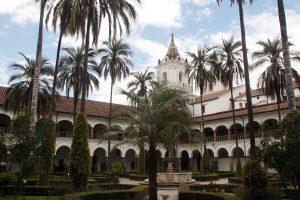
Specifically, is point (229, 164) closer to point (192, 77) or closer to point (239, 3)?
point (192, 77)

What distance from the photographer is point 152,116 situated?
1559 centimetres

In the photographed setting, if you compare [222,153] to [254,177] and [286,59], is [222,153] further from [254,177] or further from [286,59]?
[286,59]

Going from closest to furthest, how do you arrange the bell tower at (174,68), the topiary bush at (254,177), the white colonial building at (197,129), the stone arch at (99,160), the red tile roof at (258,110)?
the topiary bush at (254,177)
the red tile roof at (258,110)
the white colonial building at (197,129)
the stone arch at (99,160)
the bell tower at (174,68)

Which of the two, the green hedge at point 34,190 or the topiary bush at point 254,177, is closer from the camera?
Answer: the topiary bush at point 254,177

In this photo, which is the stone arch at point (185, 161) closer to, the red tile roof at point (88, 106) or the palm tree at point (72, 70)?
the red tile roof at point (88, 106)

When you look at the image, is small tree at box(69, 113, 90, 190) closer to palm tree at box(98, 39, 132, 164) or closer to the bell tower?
palm tree at box(98, 39, 132, 164)

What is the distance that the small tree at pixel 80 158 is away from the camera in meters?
16.7

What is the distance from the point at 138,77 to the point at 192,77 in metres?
6.32

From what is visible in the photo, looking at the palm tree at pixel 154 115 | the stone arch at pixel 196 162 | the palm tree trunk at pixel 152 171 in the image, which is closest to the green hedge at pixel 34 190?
the palm tree trunk at pixel 152 171

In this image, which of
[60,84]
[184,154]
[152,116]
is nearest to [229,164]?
[184,154]

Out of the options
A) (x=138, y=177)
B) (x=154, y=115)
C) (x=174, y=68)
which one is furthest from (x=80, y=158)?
(x=174, y=68)

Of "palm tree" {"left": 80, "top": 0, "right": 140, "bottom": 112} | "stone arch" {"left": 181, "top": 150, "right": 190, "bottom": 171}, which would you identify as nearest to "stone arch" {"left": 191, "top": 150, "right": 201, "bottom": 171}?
"stone arch" {"left": 181, "top": 150, "right": 190, "bottom": 171}

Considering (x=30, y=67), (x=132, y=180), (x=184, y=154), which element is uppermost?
(x=30, y=67)

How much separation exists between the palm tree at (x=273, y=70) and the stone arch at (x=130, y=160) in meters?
24.9
